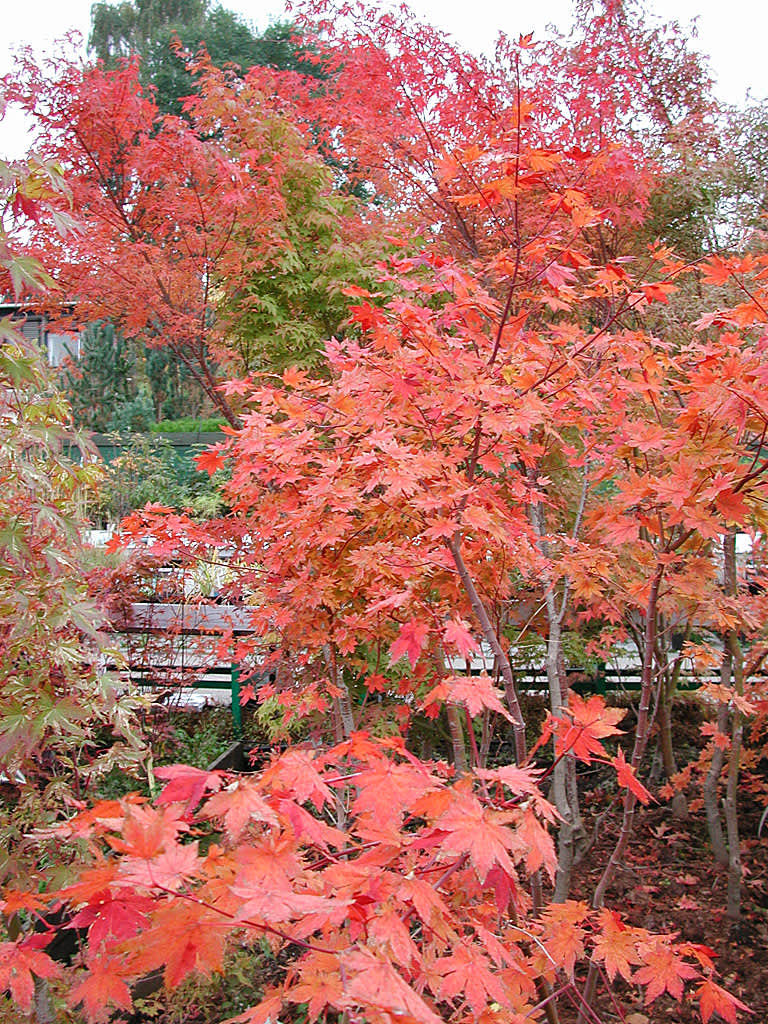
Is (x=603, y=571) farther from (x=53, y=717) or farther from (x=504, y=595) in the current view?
(x=53, y=717)

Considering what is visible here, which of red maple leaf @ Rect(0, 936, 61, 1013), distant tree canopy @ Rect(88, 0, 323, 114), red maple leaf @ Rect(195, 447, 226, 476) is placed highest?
distant tree canopy @ Rect(88, 0, 323, 114)

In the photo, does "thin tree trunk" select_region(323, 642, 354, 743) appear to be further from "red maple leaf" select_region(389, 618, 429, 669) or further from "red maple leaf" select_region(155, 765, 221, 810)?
"red maple leaf" select_region(155, 765, 221, 810)

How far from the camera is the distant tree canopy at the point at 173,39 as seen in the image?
Answer: 814 inches

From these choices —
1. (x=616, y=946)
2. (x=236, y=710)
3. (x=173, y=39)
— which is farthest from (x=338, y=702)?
(x=173, y=39)

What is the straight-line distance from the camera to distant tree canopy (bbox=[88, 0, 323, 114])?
814 inches

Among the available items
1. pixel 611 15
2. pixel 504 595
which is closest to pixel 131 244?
pixel 504 595

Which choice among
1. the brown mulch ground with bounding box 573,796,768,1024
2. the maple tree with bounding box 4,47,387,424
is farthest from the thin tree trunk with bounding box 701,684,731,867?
the maple tree with bounding box 4,47,387,424

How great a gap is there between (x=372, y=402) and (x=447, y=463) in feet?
1.01

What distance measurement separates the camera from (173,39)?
18.9m

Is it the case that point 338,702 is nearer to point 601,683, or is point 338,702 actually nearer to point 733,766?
point 733,766

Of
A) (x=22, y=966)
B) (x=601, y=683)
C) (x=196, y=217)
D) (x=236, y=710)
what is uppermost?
(x=196, y=217)

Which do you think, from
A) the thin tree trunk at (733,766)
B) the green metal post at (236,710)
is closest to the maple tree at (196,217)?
the green metal post at (236,710)

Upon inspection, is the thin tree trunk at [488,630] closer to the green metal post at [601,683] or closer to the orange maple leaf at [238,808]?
the orange maple leaf at [238,808]

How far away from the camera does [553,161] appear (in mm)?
1917
